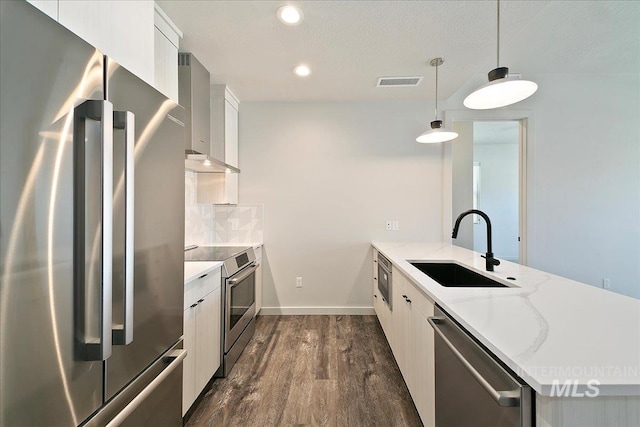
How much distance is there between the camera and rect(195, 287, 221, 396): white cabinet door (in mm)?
1679

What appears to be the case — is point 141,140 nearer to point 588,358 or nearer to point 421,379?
point 588,358

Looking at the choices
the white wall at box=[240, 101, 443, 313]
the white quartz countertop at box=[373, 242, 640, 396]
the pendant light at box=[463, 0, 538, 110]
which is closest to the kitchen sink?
the white quartz countertop at box=[373, 242, 640, 396]

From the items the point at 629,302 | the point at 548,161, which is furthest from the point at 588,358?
the point at 548,161

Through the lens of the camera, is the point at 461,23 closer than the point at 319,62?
Yes

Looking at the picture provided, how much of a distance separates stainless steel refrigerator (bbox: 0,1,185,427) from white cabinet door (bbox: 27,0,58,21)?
163mm

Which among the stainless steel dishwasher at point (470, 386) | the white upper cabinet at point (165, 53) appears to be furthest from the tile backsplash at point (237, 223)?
the stainless steel dishwasher at point (470, 386)

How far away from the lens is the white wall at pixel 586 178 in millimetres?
3174

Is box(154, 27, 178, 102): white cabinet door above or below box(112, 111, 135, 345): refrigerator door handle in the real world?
above

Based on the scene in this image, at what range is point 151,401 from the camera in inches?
39.4

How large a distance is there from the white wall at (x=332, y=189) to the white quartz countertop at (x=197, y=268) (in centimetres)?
144

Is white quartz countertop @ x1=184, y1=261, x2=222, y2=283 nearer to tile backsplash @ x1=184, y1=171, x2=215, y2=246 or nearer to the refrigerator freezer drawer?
the refrigerator freezer drawer

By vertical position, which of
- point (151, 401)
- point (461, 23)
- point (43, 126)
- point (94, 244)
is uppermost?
point (461, 23)

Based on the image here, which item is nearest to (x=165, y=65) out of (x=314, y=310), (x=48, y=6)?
(x=48, y=6)

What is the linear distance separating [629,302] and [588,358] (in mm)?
698
